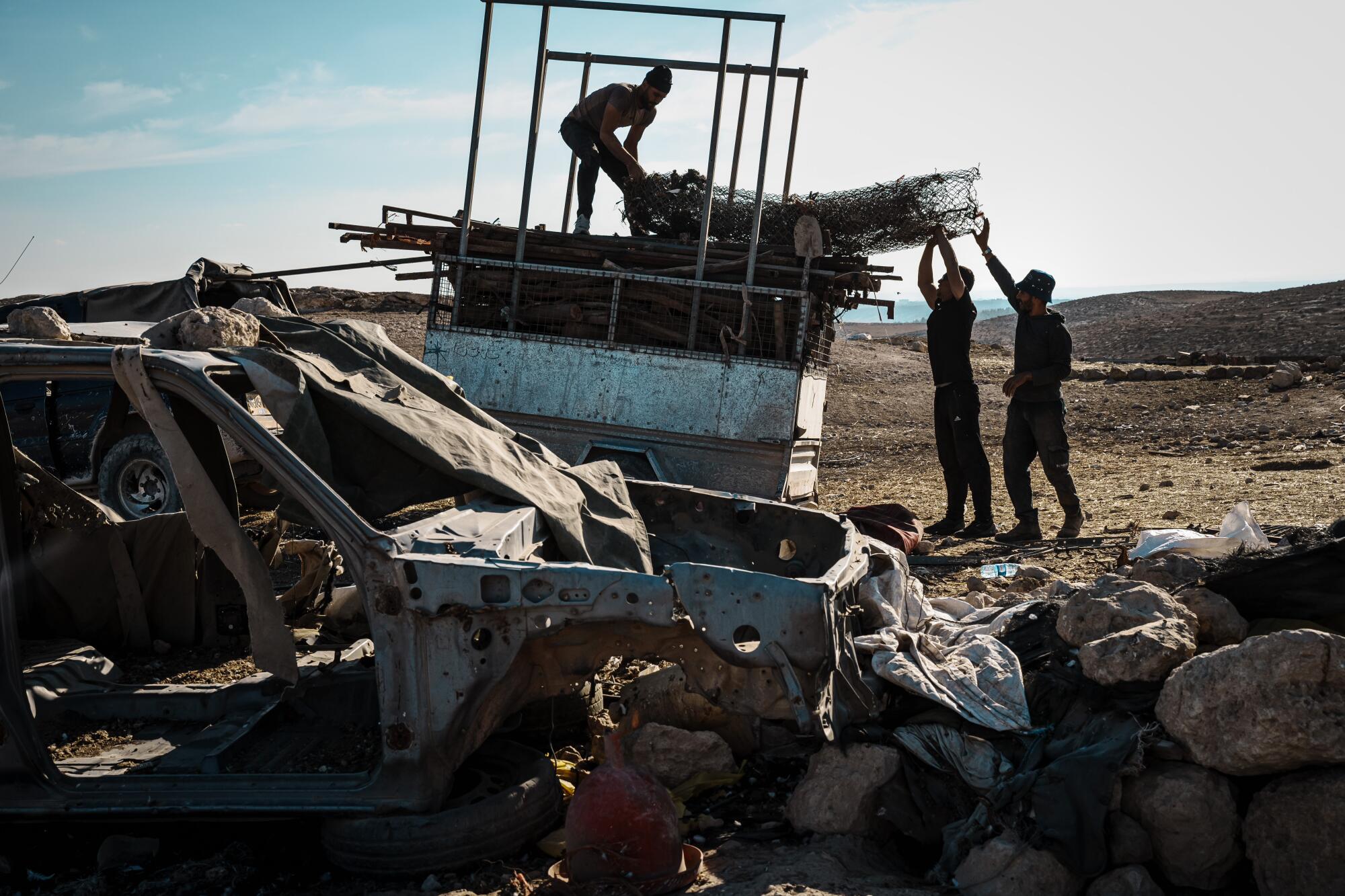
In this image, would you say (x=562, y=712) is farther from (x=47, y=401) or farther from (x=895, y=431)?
(x=895, y=431)

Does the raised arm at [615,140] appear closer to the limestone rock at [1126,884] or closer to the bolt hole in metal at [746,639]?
the bolt hole in metal at [746,639]

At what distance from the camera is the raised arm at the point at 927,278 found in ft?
28.3

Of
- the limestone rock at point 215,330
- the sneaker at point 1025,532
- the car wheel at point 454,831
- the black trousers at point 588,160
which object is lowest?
the car wheel at point 454,831

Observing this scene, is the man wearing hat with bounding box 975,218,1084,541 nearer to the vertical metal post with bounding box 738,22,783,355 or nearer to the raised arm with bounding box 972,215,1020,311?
the raised arm with bounding box 972,215,1020,311

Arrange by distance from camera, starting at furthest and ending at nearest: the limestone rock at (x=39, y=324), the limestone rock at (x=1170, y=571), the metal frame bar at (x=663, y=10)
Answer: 1. the metal frame bar at (x=663, y=10)
2. the limestone rock at (x=39, y=324)
3. the limestone rock at (x=1170, y=571)

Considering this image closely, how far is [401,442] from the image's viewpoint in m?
3.61

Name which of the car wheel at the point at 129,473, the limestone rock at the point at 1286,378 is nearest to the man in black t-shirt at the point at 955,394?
the car wheel at the point at 129,473

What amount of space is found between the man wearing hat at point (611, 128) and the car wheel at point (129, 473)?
3.78 m

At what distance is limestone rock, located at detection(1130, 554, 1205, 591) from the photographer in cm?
458

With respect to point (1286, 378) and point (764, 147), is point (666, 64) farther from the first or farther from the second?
point (1286, 378)

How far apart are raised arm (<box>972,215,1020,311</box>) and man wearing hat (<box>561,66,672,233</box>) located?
2800mm

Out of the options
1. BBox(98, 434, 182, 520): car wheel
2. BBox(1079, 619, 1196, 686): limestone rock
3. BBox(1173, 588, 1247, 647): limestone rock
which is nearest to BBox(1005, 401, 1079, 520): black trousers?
BBox(1173, 588, 1247, 647): limestone rock

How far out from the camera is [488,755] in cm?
361

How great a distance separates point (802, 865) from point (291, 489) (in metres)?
1.94
